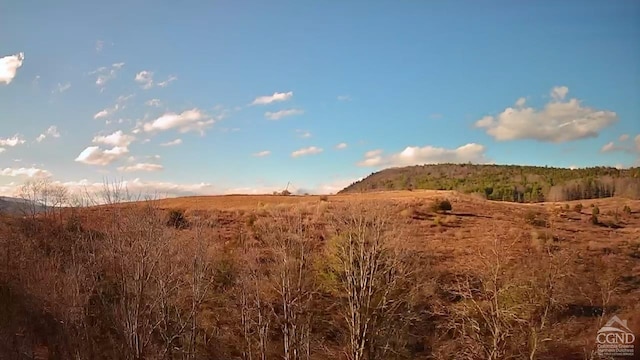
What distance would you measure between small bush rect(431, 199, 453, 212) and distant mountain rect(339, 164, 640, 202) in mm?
8652

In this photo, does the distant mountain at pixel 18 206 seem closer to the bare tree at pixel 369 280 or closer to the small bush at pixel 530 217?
the bare tree at pixel 369 280

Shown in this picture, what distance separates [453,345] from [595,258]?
17.9 meters

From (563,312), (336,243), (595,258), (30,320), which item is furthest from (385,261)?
(595,258)

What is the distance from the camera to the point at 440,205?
206 feet

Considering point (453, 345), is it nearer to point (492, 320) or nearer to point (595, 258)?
point (492, 320)

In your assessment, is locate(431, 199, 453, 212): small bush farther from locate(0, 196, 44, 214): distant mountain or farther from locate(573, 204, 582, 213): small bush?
locate(0, 196, 44, 214): distant mountain

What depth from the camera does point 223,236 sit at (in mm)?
44062

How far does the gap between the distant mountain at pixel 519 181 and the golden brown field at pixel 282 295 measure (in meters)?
32.4

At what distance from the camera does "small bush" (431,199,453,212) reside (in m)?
62.2

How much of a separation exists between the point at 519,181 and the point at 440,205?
→ 54.1 meters

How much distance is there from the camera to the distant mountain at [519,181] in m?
83.2

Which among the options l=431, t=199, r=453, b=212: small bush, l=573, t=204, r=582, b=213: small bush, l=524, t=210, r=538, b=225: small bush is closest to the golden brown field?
l=524, t=210, r=538, b=225: small bush

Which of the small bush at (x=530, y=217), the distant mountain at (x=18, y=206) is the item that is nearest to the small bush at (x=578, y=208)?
the small bush at (x=530, y=217)

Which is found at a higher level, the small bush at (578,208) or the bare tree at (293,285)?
the small bush at (578,208)
